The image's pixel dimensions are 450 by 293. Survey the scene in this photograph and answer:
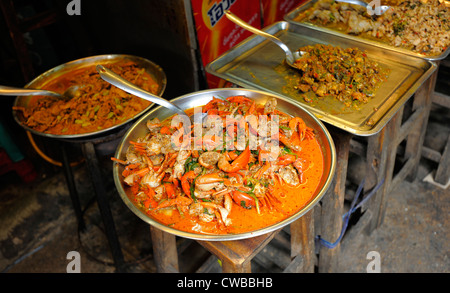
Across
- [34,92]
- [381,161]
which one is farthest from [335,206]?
[34,92]

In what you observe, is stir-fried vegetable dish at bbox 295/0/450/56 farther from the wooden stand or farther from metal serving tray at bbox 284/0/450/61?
the wooden stand

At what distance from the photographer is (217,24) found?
10.5 feet

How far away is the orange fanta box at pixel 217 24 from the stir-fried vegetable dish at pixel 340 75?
981 millimetres

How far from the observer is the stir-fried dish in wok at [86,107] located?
2.35 meters

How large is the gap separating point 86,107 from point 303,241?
5.35ft

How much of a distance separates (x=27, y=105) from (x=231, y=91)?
146 cm

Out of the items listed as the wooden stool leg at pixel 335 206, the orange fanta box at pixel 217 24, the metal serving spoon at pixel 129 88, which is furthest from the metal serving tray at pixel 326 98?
the metal serving spoon at pixel 129 88

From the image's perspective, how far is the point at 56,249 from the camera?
3328mm

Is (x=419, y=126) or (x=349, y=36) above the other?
(x=349, y=36)

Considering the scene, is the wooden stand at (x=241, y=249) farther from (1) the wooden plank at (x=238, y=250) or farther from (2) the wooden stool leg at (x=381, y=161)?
(2) the wooden stool leg at (x=381, y=161)

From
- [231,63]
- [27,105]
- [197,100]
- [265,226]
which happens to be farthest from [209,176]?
[27,105]

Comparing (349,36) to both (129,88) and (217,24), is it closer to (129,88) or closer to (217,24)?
(217,24)

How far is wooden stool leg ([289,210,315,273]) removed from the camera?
215cm

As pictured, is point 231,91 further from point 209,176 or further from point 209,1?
point 209,1
